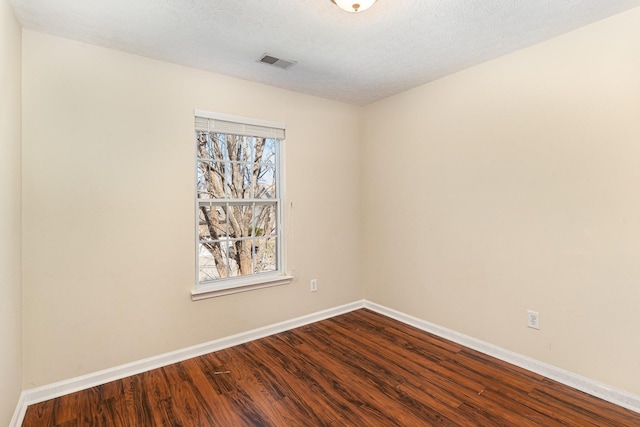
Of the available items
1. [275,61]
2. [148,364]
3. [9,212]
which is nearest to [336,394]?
[148,364]

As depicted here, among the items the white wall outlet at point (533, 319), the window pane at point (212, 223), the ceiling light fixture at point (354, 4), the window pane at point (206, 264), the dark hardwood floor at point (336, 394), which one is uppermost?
the ceiling light fixture at point (354, 4)

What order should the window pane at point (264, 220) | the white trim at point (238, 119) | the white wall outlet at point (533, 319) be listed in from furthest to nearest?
the window pane at point (264, 220) < the white trim at point (238, 119) < the white wall outlet at point (533, 319)

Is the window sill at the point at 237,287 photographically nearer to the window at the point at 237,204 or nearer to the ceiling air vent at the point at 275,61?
the window at the point at 237,204

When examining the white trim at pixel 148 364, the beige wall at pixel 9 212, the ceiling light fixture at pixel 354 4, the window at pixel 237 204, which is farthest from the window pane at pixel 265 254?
the ceiling light fixture at pixel 354 4

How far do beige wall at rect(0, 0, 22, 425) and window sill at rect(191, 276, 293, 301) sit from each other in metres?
1.10

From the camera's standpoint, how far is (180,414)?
6.37ft

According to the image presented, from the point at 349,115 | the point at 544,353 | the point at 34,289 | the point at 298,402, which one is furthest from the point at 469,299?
the point at 34,289

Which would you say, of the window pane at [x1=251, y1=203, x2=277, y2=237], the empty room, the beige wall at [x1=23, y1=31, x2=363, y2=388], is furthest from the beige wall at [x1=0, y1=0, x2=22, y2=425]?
the window pane at [x1=251, y1=203, x2=277, y2=237]

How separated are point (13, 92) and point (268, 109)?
1.80 metres

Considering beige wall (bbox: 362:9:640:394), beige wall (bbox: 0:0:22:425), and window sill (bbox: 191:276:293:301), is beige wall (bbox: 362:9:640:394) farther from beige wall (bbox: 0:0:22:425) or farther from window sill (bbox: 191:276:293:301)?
beige wall (bbox: 0:0:22:425)

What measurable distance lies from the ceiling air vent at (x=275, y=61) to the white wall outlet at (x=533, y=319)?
2.70m

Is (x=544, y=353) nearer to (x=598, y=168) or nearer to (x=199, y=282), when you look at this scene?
(x=598, y=168)

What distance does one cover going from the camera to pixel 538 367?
7.68ft

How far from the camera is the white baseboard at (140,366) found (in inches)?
80.4
